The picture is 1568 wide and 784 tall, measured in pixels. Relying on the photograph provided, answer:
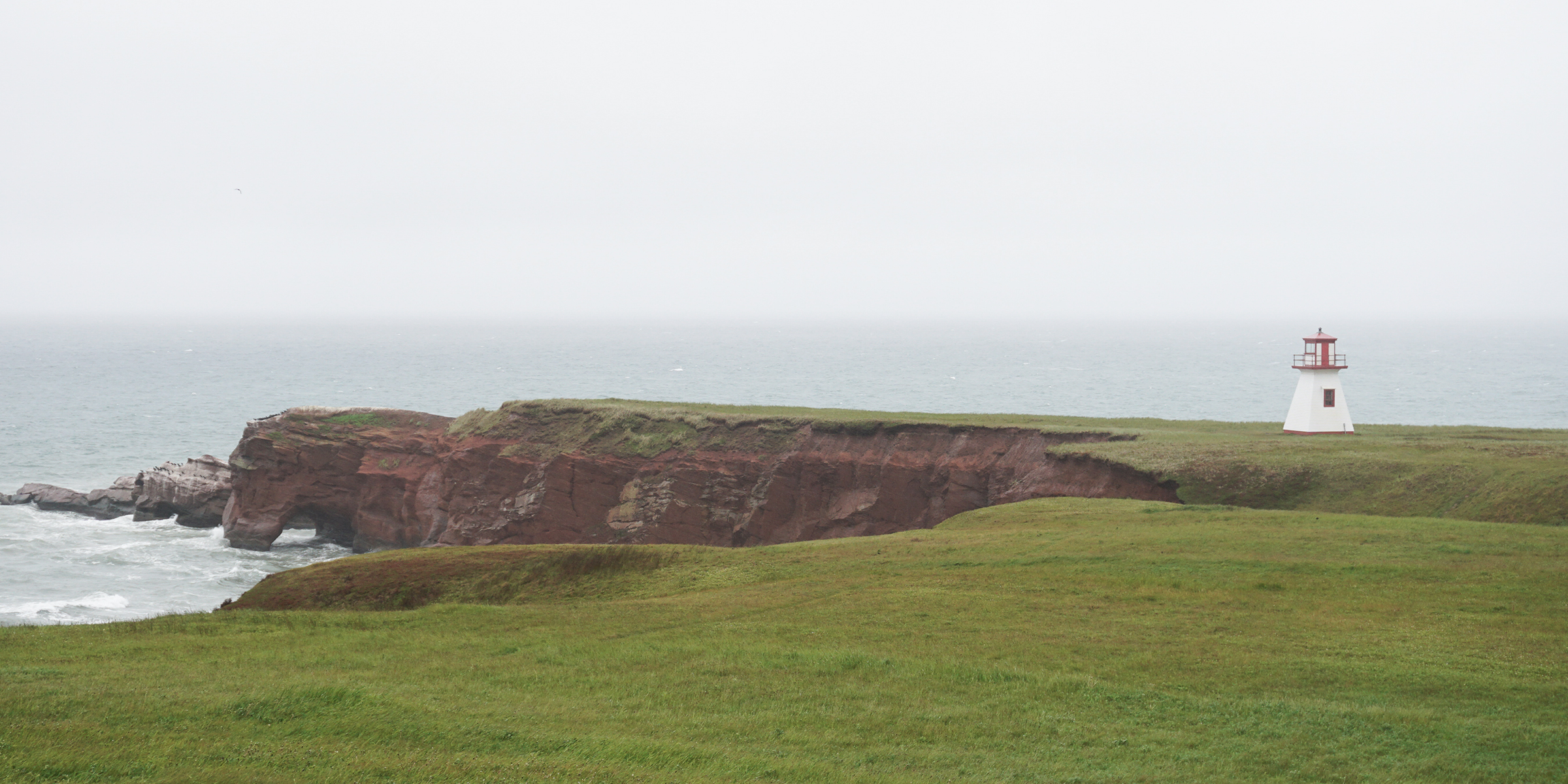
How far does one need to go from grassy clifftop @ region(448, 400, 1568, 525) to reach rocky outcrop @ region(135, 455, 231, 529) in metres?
16.9

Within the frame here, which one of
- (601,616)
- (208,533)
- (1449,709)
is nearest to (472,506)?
(208,533)

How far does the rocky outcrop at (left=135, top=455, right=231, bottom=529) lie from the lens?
208ft

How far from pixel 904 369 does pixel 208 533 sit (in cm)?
14272

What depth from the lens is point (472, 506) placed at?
176 feet

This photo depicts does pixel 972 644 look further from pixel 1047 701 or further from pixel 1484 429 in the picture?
pixel 1484 429

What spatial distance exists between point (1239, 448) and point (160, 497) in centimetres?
5803

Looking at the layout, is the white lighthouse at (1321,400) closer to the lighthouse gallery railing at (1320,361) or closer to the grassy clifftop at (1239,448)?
the lighthouse gallery railing at (1320,361)

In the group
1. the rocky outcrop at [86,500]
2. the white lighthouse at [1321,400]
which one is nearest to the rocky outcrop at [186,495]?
the rocky outcrop at [86,500]

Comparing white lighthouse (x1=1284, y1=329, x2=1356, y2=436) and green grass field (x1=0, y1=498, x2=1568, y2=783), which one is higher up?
white lighthouse (x1=1284, y1=329, x2=1356, y2=436)

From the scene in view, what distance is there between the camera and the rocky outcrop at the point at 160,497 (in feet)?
209

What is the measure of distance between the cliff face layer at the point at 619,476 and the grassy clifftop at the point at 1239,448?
189mm

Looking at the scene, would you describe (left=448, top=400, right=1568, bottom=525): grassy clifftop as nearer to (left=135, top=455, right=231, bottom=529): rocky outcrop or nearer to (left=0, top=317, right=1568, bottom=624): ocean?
(left=0, top=317, right=1568, bottom=624): ocean

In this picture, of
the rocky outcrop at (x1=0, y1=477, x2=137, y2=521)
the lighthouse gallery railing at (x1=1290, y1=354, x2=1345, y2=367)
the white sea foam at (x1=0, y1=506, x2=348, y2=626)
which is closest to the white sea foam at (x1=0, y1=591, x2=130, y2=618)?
the white sea foam at (x1=0, y1=506, x2=348, y2=626)

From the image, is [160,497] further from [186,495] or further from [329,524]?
[329,524]
